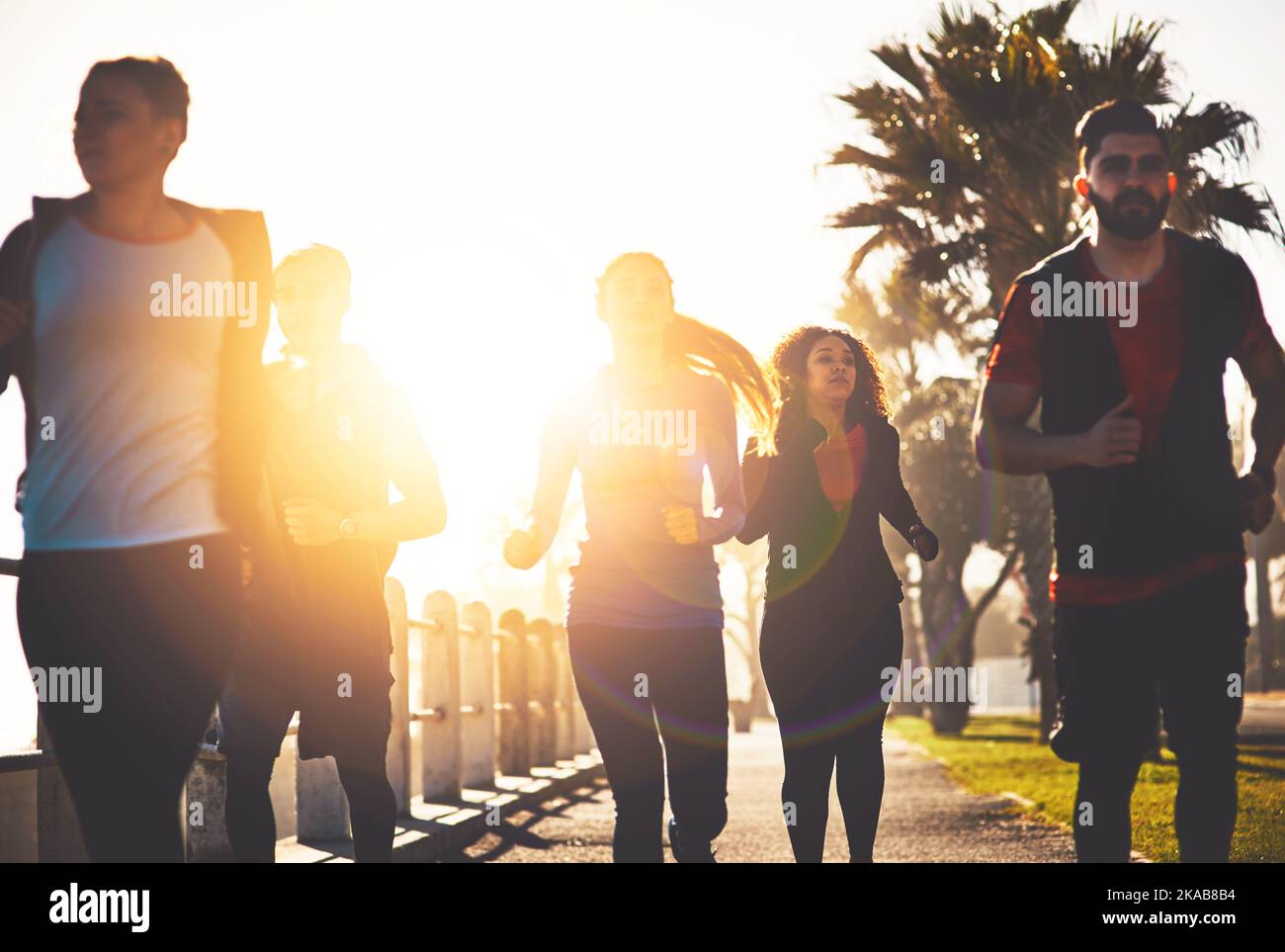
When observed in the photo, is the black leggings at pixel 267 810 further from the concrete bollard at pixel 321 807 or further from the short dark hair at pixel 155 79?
the concrete bollard at pixel 321 807

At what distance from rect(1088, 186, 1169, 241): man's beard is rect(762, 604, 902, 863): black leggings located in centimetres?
209

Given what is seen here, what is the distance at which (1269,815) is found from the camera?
27.2 ft

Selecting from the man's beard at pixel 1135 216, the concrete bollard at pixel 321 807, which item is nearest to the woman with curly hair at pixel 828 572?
the man's beard at pixel 1135 216

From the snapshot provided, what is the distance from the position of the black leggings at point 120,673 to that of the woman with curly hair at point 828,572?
8.39 ft

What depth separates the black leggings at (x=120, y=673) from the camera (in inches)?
113

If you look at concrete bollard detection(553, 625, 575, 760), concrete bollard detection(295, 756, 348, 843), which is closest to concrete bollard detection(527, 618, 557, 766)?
concrete bollard detection(553, 625, 575, 760)

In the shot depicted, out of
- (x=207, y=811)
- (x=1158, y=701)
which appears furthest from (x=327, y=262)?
(x=207, y=811)

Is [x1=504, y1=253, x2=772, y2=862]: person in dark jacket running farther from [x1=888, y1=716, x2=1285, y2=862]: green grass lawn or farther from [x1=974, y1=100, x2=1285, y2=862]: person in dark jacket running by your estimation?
[x1=888, y1=716, x2=1285, y2=862]: green grass lawn

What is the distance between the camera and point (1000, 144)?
51.2ft

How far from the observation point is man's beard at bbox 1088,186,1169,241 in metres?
3.72

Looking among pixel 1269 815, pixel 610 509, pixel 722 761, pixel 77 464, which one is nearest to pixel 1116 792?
pixel 722 761

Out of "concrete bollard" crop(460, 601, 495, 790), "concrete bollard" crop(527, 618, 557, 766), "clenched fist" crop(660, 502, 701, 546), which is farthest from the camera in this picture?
"concrete bollard" crop(527, 618, 557, 766)

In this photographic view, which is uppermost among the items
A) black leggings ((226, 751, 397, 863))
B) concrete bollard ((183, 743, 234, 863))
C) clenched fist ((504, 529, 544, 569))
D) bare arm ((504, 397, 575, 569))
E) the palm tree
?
the palm tree

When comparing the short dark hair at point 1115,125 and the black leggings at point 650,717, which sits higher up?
the short dark hair at point 1115,125
